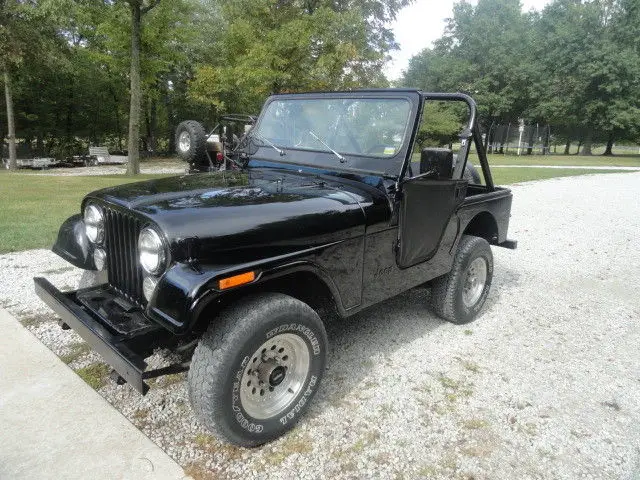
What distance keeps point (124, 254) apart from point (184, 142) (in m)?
2.18

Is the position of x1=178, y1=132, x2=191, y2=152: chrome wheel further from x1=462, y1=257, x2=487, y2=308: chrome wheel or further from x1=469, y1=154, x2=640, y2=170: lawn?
x1=469, y1=154, x2=640, y2=170: lawn

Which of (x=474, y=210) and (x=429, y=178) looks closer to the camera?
(x=429, y=178)

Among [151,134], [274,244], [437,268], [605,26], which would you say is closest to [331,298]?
[274,244]

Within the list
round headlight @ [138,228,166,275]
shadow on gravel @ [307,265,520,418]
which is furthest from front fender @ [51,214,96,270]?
shadow on gravel @ [307,265,520,418]

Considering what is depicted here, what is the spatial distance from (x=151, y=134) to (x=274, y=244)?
36835 mm

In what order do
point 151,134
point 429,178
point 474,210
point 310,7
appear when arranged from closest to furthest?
point 429,178
point 474,210
point 310,7
point 151,134

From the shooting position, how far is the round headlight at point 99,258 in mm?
2932

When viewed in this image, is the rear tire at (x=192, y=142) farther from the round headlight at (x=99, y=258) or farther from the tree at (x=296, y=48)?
the tree at (x=296, y=48)

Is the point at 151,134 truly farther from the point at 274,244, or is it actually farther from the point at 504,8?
the point at 504,8

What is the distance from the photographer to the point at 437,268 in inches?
148

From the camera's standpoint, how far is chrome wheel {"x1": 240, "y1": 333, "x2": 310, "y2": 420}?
2.46m

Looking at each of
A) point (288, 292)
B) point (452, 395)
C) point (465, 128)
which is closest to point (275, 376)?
point (288, 292)

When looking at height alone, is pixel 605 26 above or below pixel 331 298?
above

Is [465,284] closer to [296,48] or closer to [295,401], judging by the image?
[295,401]
